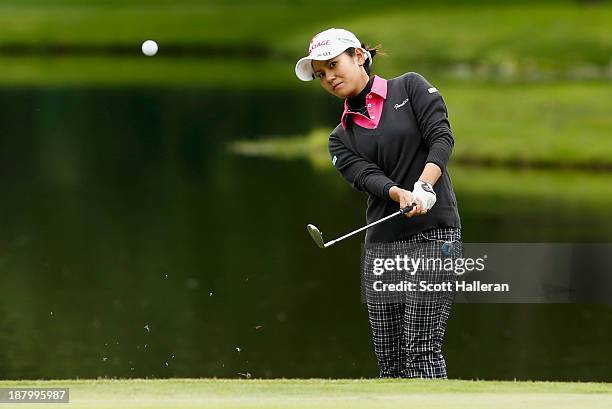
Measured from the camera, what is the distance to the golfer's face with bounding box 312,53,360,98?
773 cm

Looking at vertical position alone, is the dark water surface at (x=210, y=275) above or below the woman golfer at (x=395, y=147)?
below

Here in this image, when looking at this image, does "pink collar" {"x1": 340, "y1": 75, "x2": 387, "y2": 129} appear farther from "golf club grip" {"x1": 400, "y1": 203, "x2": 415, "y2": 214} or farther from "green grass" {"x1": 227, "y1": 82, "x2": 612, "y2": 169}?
"green grass" {"x1": 227, "y1": 82, "x2": 612, "y2": 169}

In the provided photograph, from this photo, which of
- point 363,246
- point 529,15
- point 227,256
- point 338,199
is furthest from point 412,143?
point 529,15

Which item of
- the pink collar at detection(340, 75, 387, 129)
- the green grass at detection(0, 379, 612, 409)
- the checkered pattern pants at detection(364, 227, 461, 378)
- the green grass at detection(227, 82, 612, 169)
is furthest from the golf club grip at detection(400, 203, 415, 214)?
the green grass at detection(227, 82, 612, 169)

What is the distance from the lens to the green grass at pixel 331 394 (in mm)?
6777

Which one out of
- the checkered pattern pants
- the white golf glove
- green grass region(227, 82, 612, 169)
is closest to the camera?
the white golf glove

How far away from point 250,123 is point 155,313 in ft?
90.4

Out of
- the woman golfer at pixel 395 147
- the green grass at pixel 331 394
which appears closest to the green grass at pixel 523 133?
the woman golfer at pixel 395 147

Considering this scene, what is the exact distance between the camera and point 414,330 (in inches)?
309

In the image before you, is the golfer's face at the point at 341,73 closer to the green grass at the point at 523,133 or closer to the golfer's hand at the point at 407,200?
the golfer's hand at the point at 407,200

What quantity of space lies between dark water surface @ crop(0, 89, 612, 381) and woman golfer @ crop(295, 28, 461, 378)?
7139 mm

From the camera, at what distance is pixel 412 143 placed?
25.3 feet

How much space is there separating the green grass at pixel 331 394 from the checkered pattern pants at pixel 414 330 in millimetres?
273

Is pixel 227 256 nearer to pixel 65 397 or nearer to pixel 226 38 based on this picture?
pixel 65 397
